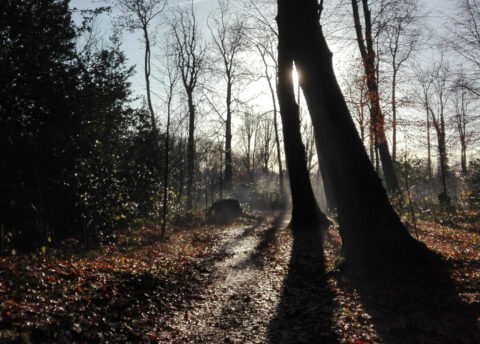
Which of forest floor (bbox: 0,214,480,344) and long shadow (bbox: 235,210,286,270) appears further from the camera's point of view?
long shadow (bbox: 235,210,286,270)

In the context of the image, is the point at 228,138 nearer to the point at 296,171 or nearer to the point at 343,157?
the point at 296,171

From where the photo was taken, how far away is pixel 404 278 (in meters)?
5.91

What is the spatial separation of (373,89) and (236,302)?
14674mm

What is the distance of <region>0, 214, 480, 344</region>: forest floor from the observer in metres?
4.45

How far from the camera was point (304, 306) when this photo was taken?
5961mm

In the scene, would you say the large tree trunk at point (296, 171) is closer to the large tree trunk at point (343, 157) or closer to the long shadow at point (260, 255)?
the long shadow at point (260, 255)

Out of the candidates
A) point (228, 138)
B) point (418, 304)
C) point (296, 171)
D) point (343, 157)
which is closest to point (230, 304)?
point (418, 304)

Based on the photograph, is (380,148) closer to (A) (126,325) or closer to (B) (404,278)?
(B) (404,278)

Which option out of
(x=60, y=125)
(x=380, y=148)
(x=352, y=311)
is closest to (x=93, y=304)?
(x=352, y=311)

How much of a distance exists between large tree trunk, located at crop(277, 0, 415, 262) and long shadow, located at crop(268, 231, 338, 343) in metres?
0.98

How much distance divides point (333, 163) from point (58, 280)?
5.53 m

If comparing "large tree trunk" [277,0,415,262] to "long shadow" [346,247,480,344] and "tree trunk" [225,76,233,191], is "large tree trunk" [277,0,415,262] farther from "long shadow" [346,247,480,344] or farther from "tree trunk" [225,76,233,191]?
"tree trunk" [225,76,233,191]

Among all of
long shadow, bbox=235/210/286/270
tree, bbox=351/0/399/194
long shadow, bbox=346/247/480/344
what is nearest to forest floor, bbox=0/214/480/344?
long shadow, bbox=346/247/480/344

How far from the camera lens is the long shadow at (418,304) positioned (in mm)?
4430
